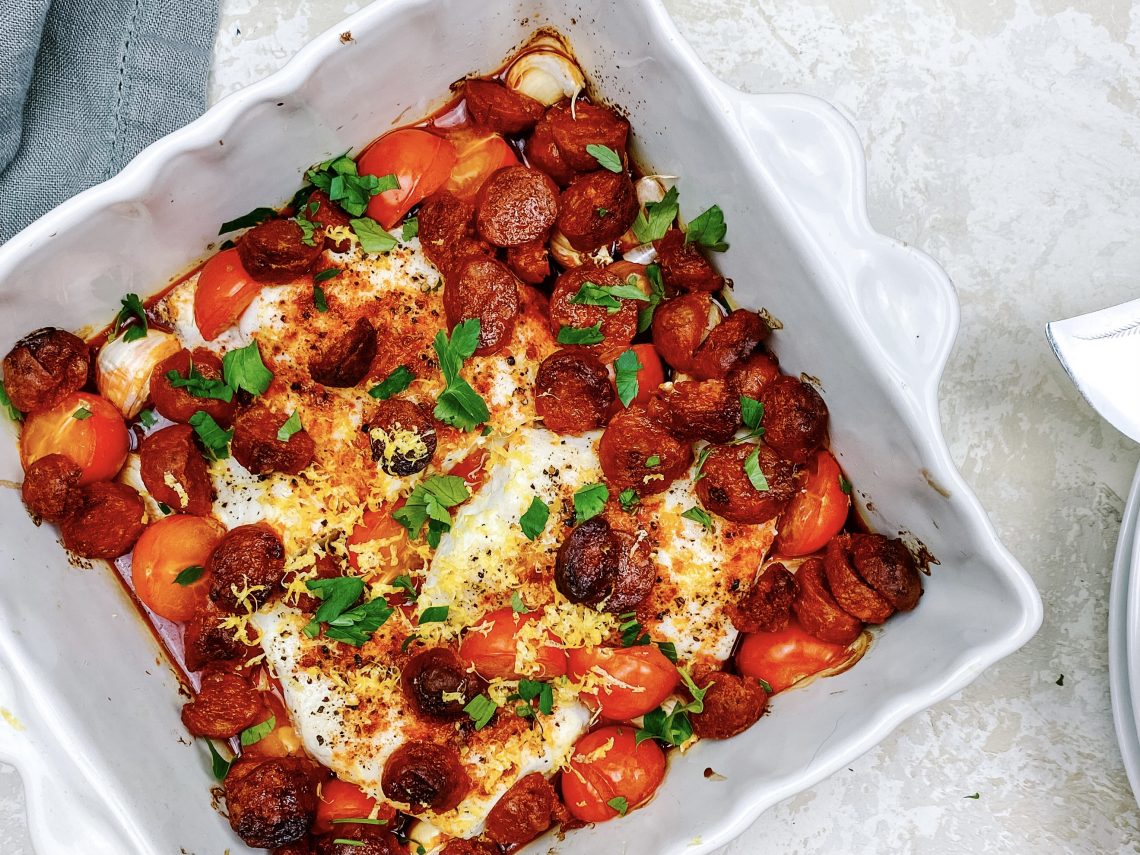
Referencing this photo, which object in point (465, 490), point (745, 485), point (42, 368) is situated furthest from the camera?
point (465, 490)

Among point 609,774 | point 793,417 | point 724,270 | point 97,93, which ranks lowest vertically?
point 609,774

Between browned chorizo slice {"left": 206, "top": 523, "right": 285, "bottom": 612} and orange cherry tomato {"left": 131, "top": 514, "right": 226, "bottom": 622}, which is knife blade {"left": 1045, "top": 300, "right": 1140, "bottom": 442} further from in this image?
orange cherry tomato {"left": 131, "top": 514, "right": 226, "bottom": 622}

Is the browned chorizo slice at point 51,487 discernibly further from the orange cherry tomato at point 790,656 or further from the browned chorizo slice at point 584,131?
the orange cherry tomato at point 790,656

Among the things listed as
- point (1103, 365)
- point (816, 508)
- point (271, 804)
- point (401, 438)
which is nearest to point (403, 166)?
point (401, 438)

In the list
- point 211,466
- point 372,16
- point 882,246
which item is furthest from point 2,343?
point 882,246

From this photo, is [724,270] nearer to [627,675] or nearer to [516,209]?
[516,209]

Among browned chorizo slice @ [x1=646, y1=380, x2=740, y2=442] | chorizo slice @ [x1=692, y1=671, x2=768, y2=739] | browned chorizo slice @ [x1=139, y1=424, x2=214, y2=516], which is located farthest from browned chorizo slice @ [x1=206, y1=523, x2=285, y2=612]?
chorizo slice @ [x1=692, y1=671, x2=768, y2=739]
